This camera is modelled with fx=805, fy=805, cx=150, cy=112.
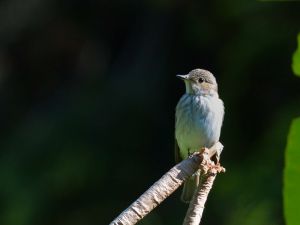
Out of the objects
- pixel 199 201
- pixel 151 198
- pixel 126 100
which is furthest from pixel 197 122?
pixel 151 198

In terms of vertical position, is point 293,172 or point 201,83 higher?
point 201,83

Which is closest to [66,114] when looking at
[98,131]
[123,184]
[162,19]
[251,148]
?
[98,131]

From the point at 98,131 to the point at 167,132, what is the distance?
0.61 meters

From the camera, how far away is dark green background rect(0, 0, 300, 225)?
5629 millimetres

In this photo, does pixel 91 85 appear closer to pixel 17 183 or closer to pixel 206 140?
pixel 17 183

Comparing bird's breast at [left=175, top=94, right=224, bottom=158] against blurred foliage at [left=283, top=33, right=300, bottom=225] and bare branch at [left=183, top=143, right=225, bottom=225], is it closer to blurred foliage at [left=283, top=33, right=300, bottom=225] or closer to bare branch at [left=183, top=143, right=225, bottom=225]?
bare branch at [left=183, top=143, right=225, bottom=225]

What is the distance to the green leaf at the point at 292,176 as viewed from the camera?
563 millimetres

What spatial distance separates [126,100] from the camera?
21.6ft

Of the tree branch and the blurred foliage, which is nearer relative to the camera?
the blurred foliage

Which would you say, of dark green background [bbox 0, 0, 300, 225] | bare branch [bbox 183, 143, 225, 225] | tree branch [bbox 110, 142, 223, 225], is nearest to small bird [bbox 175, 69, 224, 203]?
dark green background [bbox 0, 0, 300, 225]

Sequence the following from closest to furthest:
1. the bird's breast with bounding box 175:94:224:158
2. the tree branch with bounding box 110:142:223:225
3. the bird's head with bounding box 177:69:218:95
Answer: the tree branch with bounding box 110:142:223:225 → the bird's breast with bounding box 175:94:224:158 → the bird's head with bounding box 177:69:218:95

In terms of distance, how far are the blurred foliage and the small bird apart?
3.43m

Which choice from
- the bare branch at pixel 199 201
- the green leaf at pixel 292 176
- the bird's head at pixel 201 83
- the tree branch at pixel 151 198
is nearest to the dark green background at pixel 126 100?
the bird's head at pixel 201 83

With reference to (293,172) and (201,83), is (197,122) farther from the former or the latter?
(293,172)
